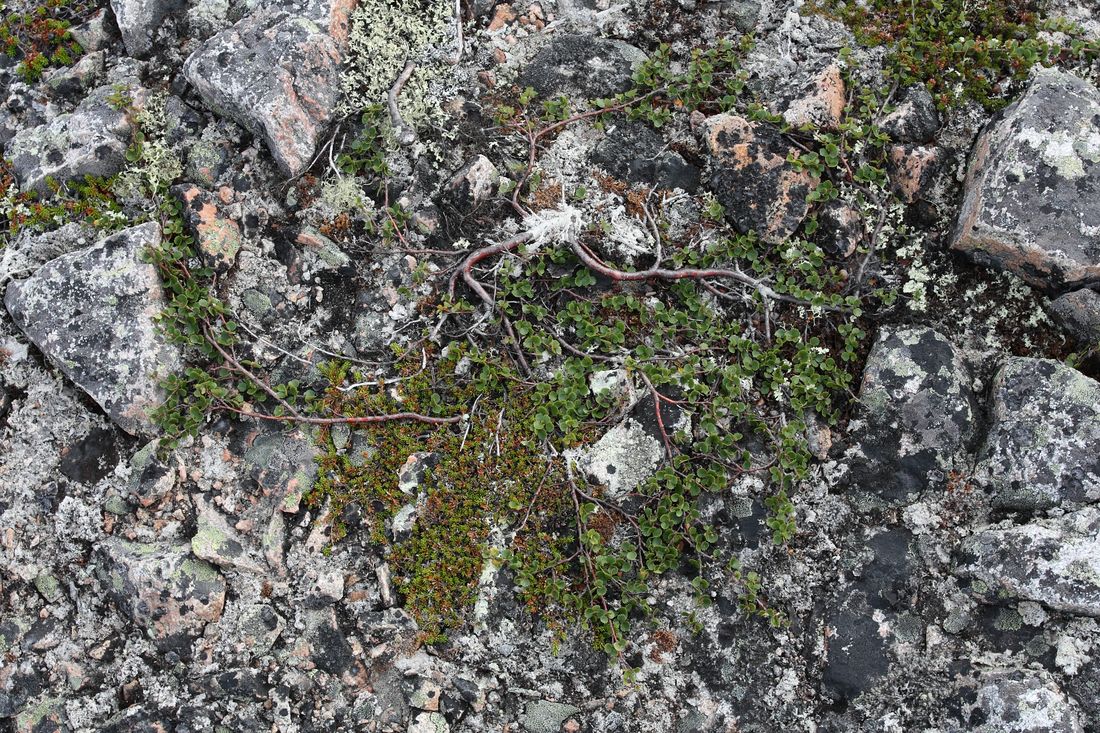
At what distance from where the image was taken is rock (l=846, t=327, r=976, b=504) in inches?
172

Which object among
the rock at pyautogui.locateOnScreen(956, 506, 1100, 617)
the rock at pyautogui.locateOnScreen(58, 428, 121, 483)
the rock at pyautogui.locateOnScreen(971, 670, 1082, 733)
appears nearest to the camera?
the rock at pyautogui.locateOnScreen(971, 670, 1082, 733)

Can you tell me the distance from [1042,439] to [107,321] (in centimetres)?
519

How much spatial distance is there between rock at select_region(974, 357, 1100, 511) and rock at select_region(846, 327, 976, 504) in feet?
0.52

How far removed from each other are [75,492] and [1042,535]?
5183 mm

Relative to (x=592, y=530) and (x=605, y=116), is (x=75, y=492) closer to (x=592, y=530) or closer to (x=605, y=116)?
(x=592, y=530)

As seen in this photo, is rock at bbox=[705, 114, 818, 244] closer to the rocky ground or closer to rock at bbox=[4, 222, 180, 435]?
the rocky ground

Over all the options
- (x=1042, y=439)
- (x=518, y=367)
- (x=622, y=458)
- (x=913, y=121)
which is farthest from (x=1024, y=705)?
(x=913, y=121)

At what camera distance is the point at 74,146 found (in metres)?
4.98

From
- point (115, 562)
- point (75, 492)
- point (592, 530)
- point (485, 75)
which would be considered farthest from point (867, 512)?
point (75, 492)

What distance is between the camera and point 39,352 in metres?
4.72

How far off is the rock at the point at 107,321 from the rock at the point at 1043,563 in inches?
179

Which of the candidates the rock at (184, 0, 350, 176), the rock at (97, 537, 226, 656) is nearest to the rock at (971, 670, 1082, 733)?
the rock at (97, 537, 226, 656)

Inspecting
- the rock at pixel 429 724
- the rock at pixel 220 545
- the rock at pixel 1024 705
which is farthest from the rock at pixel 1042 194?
the rock at pixel 220 545

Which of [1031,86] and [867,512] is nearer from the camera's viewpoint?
[867,512]
